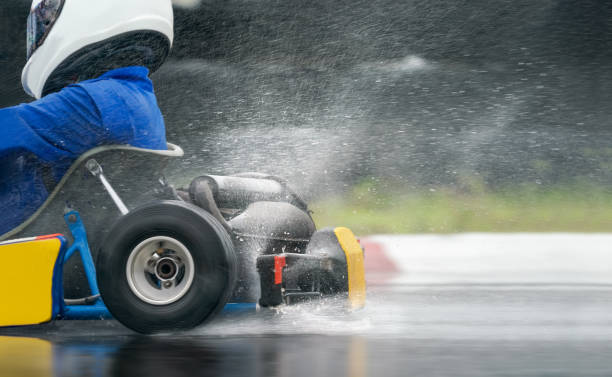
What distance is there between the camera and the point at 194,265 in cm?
366

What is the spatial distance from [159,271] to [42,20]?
4.27 ft

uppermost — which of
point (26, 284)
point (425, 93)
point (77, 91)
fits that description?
point (425, 93)

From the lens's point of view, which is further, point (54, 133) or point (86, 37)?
point (86, 37)

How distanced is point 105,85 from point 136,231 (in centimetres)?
68

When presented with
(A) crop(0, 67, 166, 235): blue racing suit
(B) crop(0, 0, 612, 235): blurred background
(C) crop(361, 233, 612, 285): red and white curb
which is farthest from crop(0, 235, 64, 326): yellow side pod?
(B) crop(0, 0, 612, 235): blurred background

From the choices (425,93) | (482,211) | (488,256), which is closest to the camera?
(488,256)

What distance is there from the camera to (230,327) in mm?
4199

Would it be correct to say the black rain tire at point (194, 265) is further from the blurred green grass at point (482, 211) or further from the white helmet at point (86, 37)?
the blurred green grass at point (482, 211)

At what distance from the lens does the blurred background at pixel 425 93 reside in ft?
31.5

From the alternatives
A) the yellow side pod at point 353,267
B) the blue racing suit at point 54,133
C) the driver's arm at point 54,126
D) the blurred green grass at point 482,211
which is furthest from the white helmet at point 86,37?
the blurred green grass at point 482,211

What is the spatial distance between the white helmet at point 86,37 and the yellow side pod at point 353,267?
1311 millimetres

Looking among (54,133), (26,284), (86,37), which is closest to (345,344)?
(26,284)

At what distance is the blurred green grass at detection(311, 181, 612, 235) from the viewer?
9.18 m

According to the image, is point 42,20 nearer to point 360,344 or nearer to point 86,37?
point 86,37
